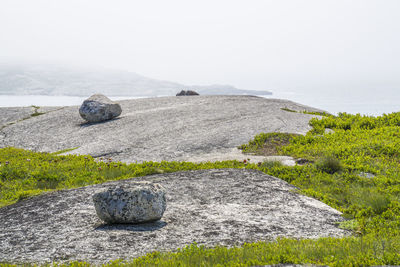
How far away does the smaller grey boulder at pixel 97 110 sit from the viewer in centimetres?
3203

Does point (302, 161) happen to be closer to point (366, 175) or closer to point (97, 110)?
point (366, 175)

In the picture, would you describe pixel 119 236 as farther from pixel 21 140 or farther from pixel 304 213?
pixel 21 140

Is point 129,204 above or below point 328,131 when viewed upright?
below

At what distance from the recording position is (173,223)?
1038 cm

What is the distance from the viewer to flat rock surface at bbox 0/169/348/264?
8.77 meters

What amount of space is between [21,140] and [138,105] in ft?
45.5

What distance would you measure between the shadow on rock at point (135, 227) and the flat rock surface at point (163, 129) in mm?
10626

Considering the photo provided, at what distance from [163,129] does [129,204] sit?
1841cm

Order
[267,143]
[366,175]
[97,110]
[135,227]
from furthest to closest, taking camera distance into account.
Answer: [97,110], [267,143], [366,175], [135,227]

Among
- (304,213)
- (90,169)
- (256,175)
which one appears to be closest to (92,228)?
(304,213)

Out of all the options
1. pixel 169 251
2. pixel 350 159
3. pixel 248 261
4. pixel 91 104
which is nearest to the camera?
pixel 248 261

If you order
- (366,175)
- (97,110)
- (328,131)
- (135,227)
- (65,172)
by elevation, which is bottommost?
(65,172)

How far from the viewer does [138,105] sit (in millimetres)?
40219

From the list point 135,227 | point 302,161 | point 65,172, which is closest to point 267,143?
point 302,161
